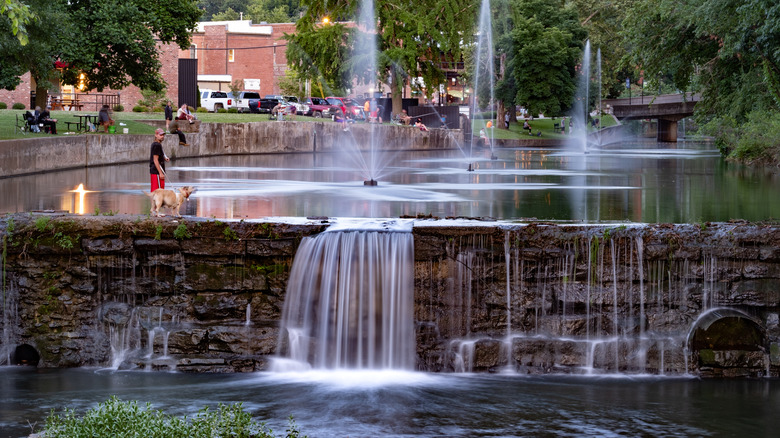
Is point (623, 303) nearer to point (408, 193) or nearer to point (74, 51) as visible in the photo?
point (408, 193)

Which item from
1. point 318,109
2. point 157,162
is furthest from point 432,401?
point 318,109

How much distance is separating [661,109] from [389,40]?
4256 cm

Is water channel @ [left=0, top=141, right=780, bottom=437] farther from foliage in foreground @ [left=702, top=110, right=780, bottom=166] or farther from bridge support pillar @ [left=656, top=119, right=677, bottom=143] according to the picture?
bridge support pillar @ [left=656, top=119, right=677, bottom=143]

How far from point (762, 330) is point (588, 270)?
2.73 m

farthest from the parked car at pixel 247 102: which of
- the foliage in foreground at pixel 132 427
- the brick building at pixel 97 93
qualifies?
the foliage in foreground at pixel 132 427

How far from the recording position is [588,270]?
580 inches

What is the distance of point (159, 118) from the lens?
186 feet

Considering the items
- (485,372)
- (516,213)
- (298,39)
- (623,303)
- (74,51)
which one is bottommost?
(485,372)

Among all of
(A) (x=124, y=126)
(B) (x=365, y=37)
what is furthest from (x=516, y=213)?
(B) (x=365, y=37)

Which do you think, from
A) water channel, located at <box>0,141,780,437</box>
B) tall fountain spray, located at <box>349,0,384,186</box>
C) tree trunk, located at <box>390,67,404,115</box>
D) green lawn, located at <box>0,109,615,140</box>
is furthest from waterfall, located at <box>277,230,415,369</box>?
tree trunk, located at <box>390,67,404,115</box>

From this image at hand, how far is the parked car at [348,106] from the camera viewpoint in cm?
7369

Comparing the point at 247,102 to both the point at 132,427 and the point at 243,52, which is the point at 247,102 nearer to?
the point at 243,52

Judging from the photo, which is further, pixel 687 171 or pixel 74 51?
pixel 74 51

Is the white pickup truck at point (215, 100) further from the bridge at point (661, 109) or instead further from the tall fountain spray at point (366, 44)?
the bridge at point (661, 109)
